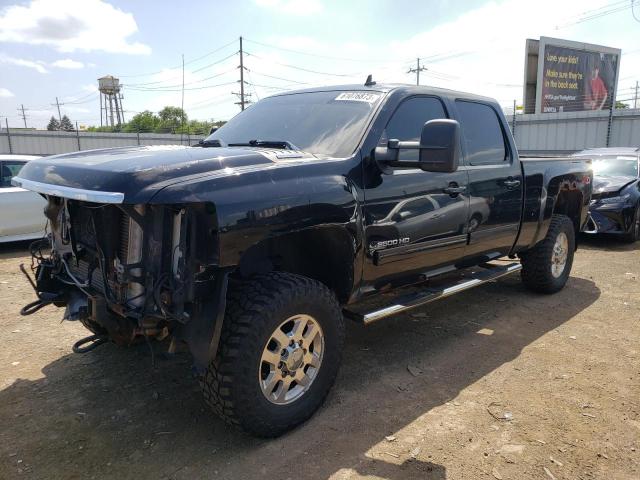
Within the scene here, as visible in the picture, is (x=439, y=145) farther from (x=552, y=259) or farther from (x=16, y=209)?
(x=16, y=209)

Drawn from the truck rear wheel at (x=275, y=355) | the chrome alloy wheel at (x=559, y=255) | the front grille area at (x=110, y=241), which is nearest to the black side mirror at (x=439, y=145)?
the truck rear wheel at (x=275, y=355)

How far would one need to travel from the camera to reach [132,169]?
2447mm

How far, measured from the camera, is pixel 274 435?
9.47ft

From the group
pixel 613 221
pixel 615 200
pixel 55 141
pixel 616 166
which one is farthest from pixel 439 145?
pixel 55 141

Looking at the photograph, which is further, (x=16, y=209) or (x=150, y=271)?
(x=16, y=209)

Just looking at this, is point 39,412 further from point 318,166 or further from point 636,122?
point 636,122

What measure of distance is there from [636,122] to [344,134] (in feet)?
58.4

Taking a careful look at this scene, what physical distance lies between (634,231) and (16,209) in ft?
32.8

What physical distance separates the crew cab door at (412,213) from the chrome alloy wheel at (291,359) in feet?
2.00

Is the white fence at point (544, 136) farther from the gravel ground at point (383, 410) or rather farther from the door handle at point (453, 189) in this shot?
the door handle at point (453, 189)

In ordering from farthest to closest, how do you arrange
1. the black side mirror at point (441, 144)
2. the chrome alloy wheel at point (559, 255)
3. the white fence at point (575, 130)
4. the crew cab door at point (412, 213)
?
the white fence at point (575, 130) < the chrome alloy wheel at point (559, 255) < the crew cab door at point (412, 213) < the black side mirror at point (441, 144)

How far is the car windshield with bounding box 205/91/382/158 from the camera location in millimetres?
3426

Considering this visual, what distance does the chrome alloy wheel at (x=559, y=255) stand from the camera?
5672mm

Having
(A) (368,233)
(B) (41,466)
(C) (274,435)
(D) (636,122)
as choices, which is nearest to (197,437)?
(C) (274,435)
